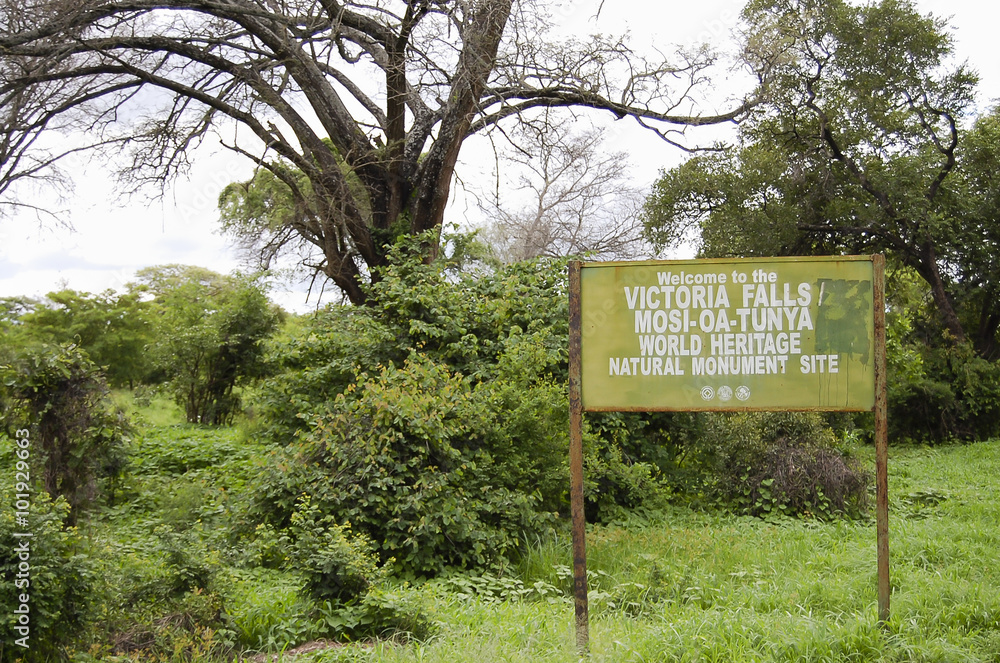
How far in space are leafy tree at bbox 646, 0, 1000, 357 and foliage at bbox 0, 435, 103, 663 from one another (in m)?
15.7

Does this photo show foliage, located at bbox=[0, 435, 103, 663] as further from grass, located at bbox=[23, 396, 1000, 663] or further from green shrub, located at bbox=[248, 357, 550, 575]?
green shrub, located at bbox=[248, 357, 550, 575]

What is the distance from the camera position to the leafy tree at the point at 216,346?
16781 mm

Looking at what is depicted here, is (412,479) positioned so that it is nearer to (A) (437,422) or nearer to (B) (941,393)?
(A) (437,422)

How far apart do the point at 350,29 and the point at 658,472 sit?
32.8 feet

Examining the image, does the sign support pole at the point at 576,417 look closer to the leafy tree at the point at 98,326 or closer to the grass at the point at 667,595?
the grass at the point at 667,595

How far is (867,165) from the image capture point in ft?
61.3

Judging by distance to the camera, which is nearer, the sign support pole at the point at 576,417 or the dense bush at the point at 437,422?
the sign support pole at the point at 576,417

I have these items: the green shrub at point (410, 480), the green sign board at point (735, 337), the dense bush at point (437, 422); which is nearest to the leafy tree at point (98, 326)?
the dense bush at point (437, 422)

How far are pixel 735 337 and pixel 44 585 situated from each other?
3.98m

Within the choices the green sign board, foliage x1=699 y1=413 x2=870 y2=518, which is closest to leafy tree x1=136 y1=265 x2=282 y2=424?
foliage x1=699 y1=413 x2=870 y2=518

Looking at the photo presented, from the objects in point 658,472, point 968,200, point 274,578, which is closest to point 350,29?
point 658,472

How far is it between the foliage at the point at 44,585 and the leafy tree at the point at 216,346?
1237cm

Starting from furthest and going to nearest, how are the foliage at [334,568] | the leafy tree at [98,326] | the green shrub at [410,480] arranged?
the leafy tree at [98,326] < the green shrub at [410,480] < the foliage at [334,568]

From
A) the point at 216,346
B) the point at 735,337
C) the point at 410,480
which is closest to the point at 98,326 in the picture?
the point at 216,346
